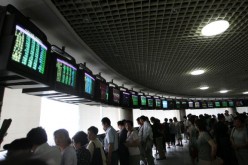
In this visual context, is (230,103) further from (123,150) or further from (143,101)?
(123,150)

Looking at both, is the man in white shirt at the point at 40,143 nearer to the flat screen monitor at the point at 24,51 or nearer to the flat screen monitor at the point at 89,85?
the flat screen monitor at the point at 24,51

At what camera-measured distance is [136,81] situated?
8.27 m

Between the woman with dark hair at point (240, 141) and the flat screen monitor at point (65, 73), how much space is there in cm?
345

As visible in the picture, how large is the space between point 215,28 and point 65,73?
297cm

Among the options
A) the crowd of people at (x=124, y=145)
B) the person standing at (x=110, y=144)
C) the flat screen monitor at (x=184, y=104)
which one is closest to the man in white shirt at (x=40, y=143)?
the crowd of people at (x=124, y=145)

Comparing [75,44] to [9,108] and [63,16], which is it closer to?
[63,16]

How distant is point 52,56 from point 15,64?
2.69ft

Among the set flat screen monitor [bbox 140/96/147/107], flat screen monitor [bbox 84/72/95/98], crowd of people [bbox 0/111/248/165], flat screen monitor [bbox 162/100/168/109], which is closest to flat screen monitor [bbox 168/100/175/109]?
flat screen monitor [bbox 162/100/168/109]

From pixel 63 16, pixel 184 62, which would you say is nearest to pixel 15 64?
pixel 63 16

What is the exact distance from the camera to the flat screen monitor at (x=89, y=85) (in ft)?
11.6

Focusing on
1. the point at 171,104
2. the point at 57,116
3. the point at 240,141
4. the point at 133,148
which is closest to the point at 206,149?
the point at 240,141

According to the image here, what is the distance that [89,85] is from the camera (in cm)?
371

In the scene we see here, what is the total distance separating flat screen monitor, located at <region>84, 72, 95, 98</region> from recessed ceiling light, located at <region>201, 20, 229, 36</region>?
246 centimetres

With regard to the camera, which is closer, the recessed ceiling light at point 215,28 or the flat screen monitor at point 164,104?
the recessed ceiling light at point 215,28
